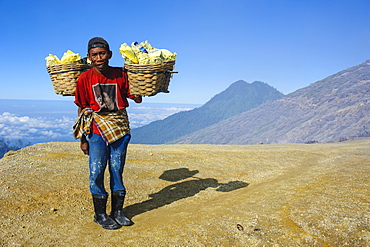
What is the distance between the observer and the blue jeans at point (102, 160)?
4.86 meters

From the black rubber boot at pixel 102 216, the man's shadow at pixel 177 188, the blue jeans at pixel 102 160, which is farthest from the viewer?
the man's shadow at pixel 177 188

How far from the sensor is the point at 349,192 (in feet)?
22.1

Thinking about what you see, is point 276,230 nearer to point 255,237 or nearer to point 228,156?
point 255,237

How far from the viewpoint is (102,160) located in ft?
16.1

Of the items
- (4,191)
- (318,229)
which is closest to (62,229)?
(4,191)

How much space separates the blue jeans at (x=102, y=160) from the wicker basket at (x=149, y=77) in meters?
0.87

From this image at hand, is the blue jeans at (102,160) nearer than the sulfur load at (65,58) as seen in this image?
Yes

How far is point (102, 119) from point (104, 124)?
0.10m

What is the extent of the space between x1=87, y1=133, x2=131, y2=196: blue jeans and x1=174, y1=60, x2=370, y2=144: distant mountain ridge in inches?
2482

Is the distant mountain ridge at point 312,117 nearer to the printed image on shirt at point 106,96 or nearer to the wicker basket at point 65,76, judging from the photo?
the printed image on shirt at point 106,96

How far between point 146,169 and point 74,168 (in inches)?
88.5

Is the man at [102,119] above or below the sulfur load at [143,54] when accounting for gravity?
below

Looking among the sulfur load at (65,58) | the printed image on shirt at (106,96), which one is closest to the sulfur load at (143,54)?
the printed image on shirt at (106,96)

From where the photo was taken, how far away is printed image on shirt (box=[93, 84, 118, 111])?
4.88m
